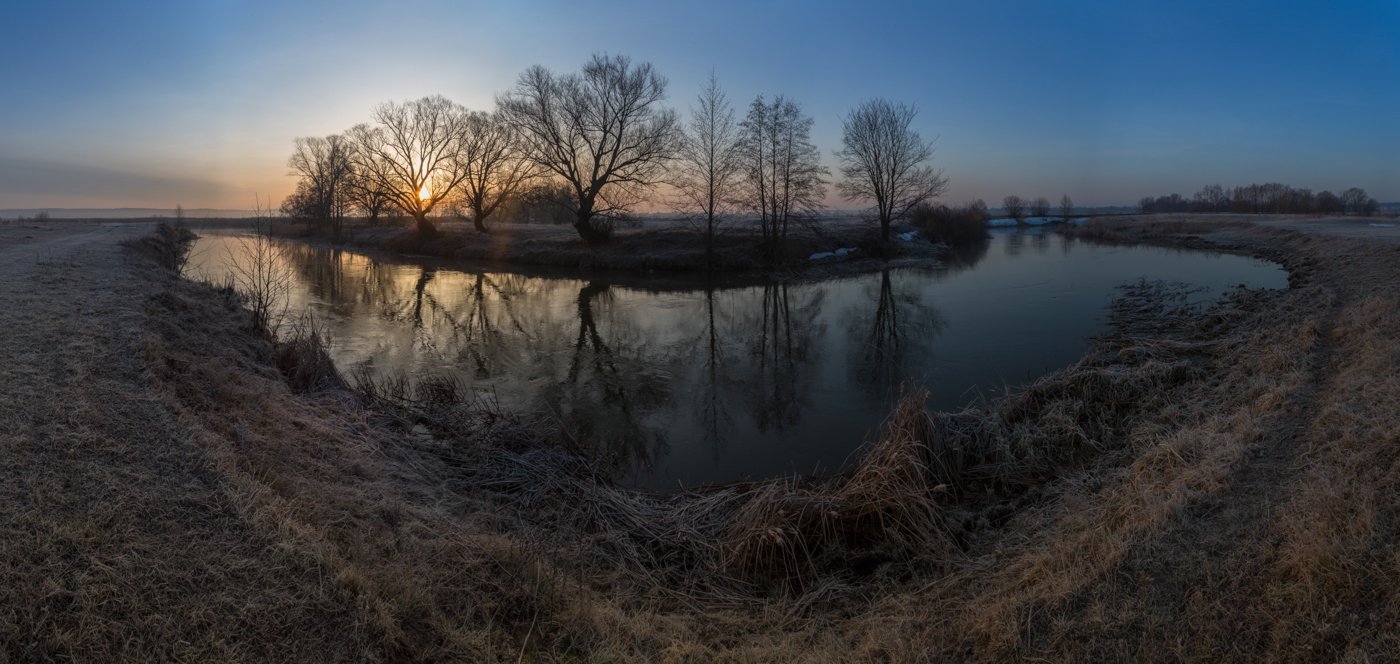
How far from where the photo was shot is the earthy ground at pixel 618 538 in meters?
3.25

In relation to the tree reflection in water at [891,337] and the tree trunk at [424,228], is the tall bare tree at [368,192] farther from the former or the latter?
the tree reflection in water at [891,337]

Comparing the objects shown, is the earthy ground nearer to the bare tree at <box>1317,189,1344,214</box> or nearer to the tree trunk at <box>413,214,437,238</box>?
the tree trunk at <box>413,214,437,238</box>

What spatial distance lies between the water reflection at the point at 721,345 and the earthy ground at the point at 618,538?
6.26ft

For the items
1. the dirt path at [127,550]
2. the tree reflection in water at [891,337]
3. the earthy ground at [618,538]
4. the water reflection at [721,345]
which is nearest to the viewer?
the dirt path at [127,550]

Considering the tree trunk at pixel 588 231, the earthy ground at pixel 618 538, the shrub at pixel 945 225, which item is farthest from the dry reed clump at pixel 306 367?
the shrub at pixel 945 225

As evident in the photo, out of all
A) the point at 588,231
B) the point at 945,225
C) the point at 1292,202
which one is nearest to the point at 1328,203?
the point at 1292,202

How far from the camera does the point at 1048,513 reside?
5.56 m

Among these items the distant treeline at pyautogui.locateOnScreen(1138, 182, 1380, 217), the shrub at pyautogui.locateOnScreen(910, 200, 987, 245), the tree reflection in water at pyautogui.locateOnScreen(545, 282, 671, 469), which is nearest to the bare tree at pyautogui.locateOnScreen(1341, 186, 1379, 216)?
the distant treeline at pyautogui.locateOnScreen(1138, 182, 1380, 217)

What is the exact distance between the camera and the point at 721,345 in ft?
46.9

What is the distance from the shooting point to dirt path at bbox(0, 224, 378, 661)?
9.85 feet

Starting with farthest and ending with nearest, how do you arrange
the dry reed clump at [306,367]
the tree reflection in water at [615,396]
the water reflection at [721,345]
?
1. the dry reed clump at [306,367]
2. the water reflection at [721,345]
3. the tree reflection in water at [615,396]

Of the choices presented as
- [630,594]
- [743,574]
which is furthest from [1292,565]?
[630,594]

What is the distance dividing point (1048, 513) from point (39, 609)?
6.46 meters

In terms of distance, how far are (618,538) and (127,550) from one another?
3.11 m
